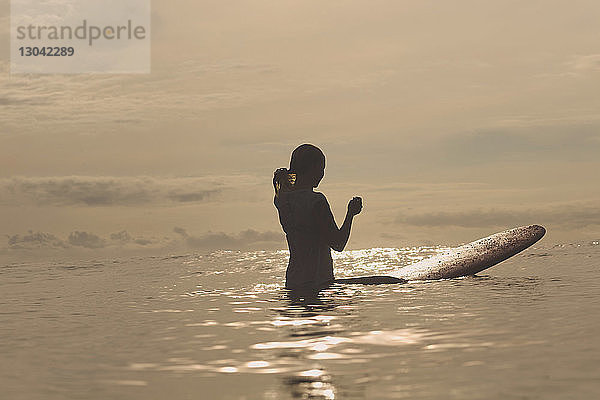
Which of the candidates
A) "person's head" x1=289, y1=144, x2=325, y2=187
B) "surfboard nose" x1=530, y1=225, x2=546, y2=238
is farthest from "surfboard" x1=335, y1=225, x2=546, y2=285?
"person's head" x1=289, y1=144, x2=325, y2=187

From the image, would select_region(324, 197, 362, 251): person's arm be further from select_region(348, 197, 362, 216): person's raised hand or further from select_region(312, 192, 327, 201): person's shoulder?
select_region(312, 192, 327, 201): person's shoulder

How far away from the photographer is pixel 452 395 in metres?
4.47

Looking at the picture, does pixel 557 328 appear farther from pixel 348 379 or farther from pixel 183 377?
pixel 183 377

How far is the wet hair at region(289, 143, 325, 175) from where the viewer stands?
395 inches

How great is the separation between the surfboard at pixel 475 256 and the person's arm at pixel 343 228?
146 inches

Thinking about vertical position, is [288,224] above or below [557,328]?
above

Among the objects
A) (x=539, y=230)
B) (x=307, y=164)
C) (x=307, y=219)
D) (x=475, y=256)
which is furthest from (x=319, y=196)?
(x=539, y=230)

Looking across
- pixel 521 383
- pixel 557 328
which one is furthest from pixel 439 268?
pixel 521 383

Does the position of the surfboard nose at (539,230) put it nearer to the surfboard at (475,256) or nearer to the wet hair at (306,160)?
the surfboard at (475,256)

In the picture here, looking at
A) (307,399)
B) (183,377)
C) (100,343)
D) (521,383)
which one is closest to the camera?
(307,399)

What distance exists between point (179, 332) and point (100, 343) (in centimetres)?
93

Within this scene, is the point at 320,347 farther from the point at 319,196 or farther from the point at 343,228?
the point at 319,196

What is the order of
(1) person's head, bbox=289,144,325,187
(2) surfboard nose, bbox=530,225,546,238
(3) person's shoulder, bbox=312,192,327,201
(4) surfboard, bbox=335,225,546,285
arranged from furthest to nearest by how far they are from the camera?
(2) surfboard nose, bbox=530,225,546,238, (4) surfboard, bbox=335,225,546,285, (1) person's head, bbox=289,144,325,187, (3) person's shoulder, bbox=312,192,327,201

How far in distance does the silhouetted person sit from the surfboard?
339cm
